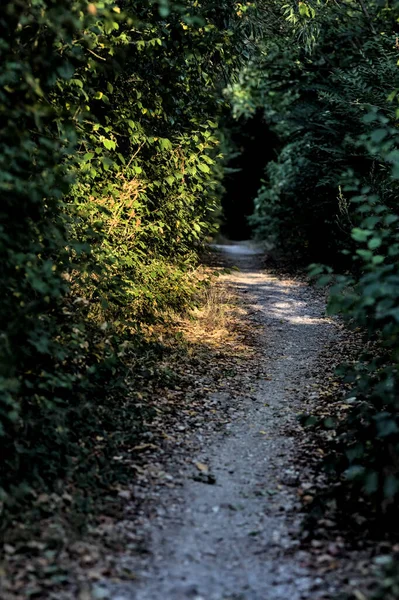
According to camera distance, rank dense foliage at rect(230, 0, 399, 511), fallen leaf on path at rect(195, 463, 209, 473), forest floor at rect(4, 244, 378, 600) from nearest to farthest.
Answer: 1. forest floor at rect(4, 244, 378, 600)
2. dense foliage at rect(230, 0, 399, 511)
3. fallen leaf on path at rect(195, 463, 209, 473)

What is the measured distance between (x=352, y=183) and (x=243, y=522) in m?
2.53

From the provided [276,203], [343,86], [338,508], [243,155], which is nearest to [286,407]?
[338,508]

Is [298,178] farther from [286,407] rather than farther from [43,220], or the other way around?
[43,220]

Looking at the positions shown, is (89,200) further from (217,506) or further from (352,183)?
(217,506)

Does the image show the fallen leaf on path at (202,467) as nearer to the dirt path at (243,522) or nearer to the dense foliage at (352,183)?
the dirt path at (243,522)

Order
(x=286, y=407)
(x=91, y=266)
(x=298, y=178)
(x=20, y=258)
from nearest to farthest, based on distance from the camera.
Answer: (x=20, y=258) → (x=91, y=266) → (x=286, y=407) → (x=298, y=178)

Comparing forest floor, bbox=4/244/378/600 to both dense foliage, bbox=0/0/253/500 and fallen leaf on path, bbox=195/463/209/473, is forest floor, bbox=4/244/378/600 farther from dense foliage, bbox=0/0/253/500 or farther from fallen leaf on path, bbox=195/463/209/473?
dense foliage, bbox=0/0/253/500

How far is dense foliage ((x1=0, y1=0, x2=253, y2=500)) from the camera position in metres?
3.94

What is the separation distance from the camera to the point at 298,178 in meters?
14.8

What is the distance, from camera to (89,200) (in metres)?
6.59

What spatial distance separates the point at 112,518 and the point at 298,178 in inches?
474

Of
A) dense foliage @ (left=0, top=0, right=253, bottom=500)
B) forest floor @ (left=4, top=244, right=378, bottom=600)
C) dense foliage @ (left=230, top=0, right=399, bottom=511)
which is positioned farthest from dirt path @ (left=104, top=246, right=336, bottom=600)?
dense foliage @ (left=0, top=0, right=253, bottom=500)

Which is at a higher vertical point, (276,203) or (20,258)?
(276,203)

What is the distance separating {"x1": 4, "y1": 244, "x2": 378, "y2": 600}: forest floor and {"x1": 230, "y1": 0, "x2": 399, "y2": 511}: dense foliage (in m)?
0.52
